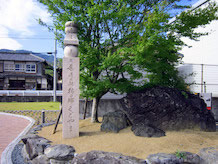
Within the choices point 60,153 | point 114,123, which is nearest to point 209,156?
point 114,123

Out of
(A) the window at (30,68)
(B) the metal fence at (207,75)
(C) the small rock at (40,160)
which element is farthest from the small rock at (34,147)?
(A) the window at (30,68)

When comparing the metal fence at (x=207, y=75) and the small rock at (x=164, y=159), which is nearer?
the small rock at (x=164, y=159)

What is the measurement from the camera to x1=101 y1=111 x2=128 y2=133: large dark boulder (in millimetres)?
6748

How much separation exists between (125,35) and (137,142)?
4705 mm

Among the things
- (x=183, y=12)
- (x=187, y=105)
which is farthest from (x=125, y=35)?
(x=187, y=105)

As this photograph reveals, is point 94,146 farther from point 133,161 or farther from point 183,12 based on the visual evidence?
point 183,12

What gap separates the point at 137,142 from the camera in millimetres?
5473

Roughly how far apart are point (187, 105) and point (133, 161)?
4.37 meters

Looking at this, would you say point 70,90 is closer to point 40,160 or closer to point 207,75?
point 40,160

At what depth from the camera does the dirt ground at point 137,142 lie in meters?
4.91

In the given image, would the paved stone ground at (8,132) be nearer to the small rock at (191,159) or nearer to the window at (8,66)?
the small rock at (191,159)

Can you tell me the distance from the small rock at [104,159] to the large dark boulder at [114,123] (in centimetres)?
249

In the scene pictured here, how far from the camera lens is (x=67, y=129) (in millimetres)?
6207

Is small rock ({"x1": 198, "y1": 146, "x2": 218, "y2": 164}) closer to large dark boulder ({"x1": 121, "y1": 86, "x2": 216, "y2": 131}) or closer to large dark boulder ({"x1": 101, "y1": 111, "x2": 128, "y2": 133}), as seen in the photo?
large dark boulder ({"x1": 121, "y1": 86, "x2": 216, "y2": 131})
